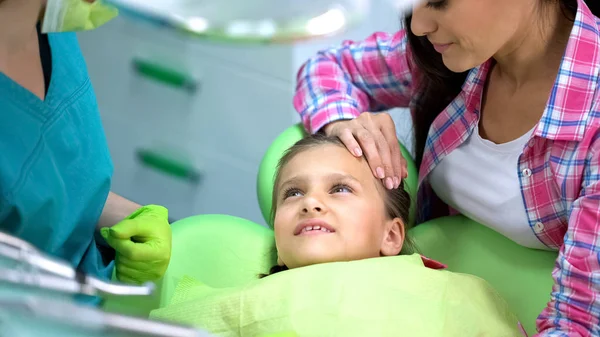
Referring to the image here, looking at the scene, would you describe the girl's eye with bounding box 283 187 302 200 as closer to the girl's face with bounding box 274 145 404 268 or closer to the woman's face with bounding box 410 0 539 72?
the girl's face with bounding box 274 145 404 268

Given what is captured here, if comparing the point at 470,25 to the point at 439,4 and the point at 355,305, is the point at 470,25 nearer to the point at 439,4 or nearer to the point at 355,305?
the point at 439,4

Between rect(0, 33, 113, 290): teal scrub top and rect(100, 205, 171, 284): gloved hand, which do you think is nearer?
rect(0, 33, 113, 290): teal scrub top

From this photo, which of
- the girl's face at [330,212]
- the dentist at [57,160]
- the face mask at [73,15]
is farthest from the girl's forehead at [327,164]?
the face mask at [73,15]

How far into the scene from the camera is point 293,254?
1257mm

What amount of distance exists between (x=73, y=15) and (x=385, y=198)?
0.63 meters

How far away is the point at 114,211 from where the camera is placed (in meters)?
1.30

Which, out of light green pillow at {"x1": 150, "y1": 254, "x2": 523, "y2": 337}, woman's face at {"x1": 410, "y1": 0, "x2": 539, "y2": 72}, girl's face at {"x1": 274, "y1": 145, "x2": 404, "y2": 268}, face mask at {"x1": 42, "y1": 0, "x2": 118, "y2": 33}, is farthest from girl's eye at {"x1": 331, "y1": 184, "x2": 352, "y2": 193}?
face mask at {"x1": 42, "y1": 0, "x2": 118, "y2": 33}

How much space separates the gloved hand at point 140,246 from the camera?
118 cm

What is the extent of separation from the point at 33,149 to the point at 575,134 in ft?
2.28

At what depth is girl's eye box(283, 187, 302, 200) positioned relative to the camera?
1317 mm

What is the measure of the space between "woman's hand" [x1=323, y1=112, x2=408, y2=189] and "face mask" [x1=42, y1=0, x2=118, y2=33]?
0.54 metres

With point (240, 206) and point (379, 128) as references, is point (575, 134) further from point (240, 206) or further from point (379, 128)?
point (240, 206)

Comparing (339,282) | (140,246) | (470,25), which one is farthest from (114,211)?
(470,25)

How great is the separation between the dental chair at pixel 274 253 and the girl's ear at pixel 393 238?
0.25 ft
